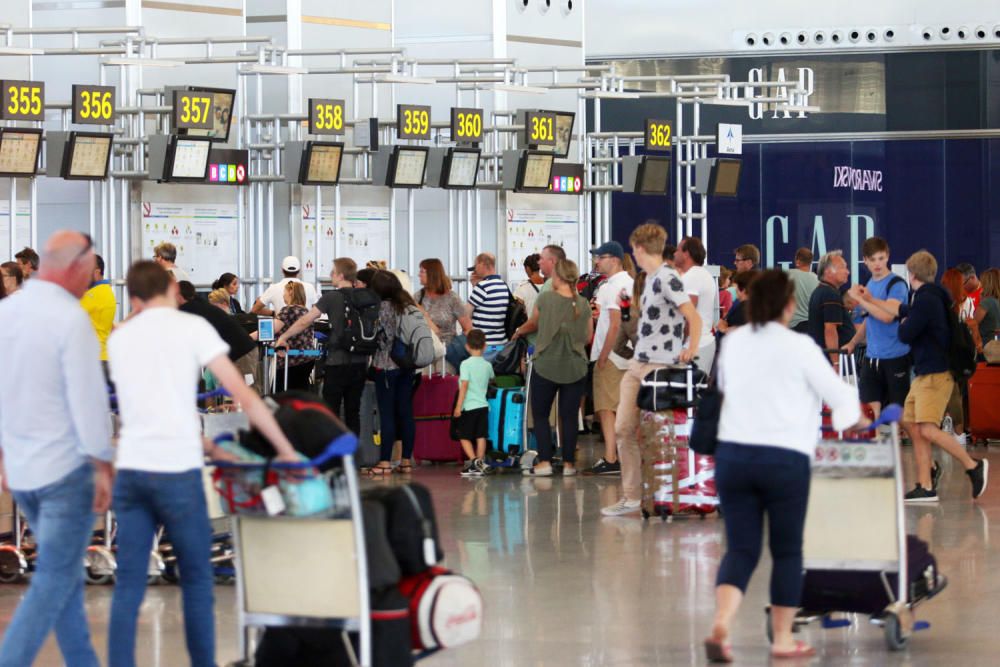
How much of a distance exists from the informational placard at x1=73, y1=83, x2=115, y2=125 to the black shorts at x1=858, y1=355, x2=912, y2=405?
729 cm

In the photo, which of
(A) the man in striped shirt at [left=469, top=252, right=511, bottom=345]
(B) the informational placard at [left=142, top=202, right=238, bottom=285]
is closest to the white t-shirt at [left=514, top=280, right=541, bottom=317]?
(A) the man in striped shirt at [left=469, top=252, right=511, bottom=345]

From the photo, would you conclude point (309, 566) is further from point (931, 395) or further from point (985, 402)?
point (985, 402)

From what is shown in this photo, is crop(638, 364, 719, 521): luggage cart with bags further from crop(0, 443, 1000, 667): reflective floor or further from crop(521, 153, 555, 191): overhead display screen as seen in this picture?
crop(521, 153, 555, 191): overhead display screen

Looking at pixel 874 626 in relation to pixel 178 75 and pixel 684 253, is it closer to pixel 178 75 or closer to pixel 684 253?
pixel 684 253

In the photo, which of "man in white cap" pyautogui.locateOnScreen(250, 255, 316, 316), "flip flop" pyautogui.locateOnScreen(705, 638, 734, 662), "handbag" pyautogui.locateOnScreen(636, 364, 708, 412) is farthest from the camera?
"man in white cap" pyautogui.locateOnScreen(250, 255, 316, 316)

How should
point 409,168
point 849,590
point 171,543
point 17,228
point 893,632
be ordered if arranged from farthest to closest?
point 409,168 < point 17,228 < point 849,590 < point 893,632 < point 171,543

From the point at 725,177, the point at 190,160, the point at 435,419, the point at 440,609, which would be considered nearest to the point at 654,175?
the point at 725,177

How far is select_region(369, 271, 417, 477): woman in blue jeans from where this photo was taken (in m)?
12.4

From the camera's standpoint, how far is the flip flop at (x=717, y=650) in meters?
5.77

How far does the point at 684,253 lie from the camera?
10.2 metres

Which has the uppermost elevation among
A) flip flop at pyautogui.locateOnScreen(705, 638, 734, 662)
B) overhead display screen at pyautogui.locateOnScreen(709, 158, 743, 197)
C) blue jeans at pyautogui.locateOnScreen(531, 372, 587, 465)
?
overhead display screen at pyautogui.locateOnScreen(709, 158, 743, 197)

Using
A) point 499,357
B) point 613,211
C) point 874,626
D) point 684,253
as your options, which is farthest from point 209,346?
point 613,211

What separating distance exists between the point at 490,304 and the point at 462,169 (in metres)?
3.72

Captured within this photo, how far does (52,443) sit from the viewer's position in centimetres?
498
